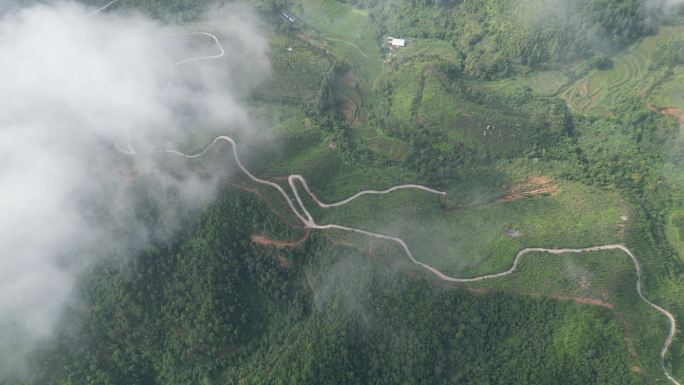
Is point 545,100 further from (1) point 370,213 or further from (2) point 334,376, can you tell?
(2) point 334,376

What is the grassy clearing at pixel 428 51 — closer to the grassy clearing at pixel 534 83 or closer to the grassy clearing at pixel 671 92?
the grassy clearing at pixel 534 83

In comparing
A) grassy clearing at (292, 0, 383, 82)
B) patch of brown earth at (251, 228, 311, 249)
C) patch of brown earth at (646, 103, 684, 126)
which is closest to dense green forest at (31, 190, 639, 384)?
patch of brown earth at (251, 228, 311, 249)

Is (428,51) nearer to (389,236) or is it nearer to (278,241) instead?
(389,236)

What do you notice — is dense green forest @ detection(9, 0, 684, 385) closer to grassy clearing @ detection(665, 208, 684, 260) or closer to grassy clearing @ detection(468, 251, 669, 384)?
A: grassy clearing @ detection(468, 251, 669, 384)

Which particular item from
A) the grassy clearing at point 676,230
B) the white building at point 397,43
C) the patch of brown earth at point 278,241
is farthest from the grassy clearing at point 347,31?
the grassy clearing at point 676,230

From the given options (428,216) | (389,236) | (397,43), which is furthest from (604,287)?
(397,43)

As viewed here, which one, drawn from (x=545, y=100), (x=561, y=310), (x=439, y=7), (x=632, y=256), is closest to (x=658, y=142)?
(x=545, y=100)

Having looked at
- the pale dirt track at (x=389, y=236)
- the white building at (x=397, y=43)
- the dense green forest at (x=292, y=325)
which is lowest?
the dense green forest at (x=292, y=325)
